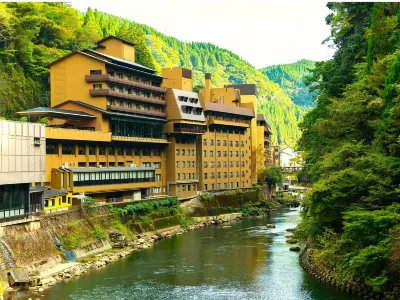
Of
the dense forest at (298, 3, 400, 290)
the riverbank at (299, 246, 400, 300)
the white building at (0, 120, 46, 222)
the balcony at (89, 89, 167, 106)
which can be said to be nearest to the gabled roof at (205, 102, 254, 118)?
the balcony at (89, 89, 167, 106)

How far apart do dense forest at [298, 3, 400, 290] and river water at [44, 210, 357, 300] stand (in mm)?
3305

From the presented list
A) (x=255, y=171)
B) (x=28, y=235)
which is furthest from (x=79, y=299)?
(x=255, y=171)

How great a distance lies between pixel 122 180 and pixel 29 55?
2320 cm

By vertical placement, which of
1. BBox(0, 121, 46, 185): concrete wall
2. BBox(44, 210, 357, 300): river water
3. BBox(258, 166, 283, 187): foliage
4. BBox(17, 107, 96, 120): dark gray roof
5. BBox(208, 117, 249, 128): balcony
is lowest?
BBox(44, 210, 357, 300): river water

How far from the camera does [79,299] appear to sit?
3922 centimetres

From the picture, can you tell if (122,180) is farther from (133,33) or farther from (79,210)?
(133,33)

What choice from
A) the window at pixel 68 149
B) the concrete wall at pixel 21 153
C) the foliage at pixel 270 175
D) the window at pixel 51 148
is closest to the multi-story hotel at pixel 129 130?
the window at pixel 68 149

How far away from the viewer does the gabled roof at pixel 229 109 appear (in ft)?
311

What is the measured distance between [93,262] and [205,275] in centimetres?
995

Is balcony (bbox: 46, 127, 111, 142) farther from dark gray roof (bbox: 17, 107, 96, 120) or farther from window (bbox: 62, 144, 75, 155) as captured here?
dark gray roof (bbox: 17, 107, 96, 120)

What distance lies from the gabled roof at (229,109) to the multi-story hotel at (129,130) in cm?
21

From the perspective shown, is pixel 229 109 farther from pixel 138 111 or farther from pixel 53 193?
pixel 53 193

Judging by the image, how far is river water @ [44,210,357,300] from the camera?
40.9 m

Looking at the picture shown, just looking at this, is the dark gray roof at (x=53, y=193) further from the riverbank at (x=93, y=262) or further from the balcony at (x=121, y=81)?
the balcony at (x=121, y=81)
